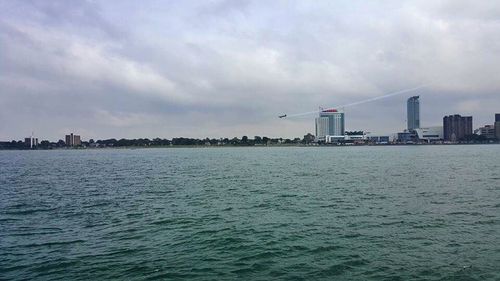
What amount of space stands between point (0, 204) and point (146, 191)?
1624 centimetres

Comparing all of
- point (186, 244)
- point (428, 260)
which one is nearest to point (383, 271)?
point (428, 260)

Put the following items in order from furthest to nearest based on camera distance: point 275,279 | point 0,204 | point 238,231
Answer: point 0,204 → point 238,231 → point 275,279

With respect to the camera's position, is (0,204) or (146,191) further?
(146,191)

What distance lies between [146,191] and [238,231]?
93.1 feet

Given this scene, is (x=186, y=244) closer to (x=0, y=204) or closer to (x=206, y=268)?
(x=206, y=268)

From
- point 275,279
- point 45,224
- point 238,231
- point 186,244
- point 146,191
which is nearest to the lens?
point 275,279

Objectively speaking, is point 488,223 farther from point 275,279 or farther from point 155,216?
point 155,216

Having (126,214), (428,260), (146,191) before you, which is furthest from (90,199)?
(428,260)

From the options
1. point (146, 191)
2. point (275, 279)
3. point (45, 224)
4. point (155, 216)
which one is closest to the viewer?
point (275, 279)

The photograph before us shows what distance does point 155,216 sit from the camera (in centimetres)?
3562

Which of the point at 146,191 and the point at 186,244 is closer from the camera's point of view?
the point at 186,244

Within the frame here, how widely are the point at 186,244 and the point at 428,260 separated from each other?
1349cm

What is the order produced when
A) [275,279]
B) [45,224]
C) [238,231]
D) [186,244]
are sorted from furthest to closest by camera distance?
[45,224] → [238,231] → [186,244] → [275,279]

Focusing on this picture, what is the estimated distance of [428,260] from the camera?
2144cm
